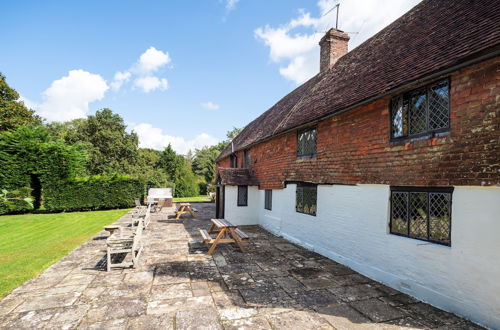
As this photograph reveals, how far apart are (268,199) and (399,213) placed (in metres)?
7.59

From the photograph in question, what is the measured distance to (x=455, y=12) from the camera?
6188mm

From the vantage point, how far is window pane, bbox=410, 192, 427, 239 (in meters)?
5.18

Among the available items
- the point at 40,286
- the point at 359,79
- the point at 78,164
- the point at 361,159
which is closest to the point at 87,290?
the point at 40,286

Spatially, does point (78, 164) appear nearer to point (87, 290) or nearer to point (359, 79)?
point (87, 290)

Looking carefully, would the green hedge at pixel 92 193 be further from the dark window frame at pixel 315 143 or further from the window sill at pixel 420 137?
the window sill at pixel 420 137

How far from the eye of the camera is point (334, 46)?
42.9 ft

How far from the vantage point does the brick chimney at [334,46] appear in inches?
512

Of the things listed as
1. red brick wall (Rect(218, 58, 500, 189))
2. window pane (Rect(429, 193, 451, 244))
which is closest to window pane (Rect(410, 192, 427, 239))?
window pane (Rect(429, 193, 451, 244))

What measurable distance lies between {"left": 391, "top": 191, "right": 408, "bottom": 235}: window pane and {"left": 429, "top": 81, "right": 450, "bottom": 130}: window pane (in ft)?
5.34

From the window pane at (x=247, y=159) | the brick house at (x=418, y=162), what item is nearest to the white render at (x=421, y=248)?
the brick house at (x=418, y=162)

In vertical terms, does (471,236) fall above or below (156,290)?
above

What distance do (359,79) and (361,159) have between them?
2897 mm

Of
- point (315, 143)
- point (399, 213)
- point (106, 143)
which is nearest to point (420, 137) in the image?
point (399, 213)

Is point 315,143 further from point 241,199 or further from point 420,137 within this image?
point 241,199
